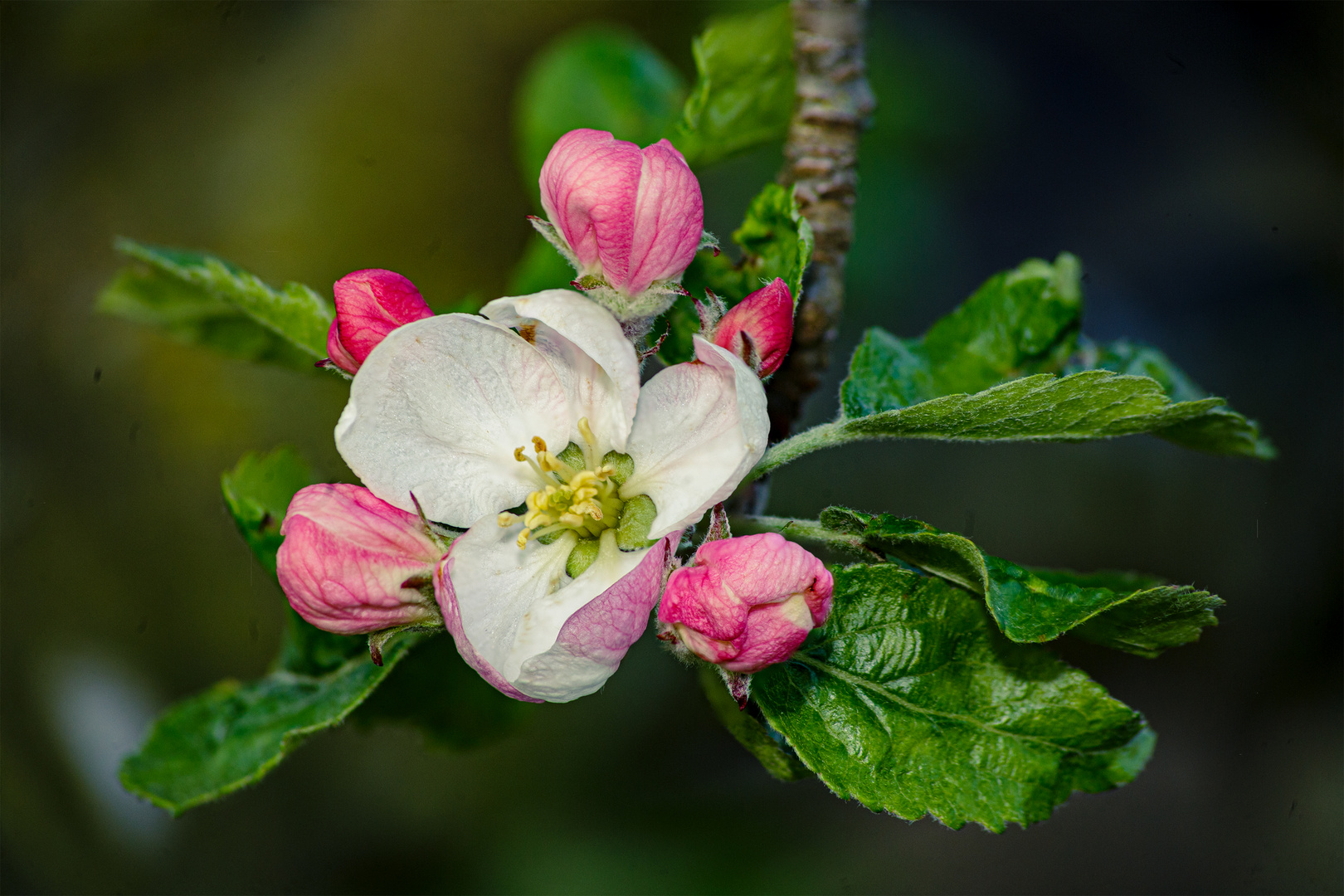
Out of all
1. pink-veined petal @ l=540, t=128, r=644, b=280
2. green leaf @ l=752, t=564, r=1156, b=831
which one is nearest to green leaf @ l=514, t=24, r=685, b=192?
pink-veined petal @ l=540, t=128, r=644, b=280

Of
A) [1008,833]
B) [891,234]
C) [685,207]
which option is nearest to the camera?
[685,207]

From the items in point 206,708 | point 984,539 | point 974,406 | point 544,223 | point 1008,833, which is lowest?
point 1008,833

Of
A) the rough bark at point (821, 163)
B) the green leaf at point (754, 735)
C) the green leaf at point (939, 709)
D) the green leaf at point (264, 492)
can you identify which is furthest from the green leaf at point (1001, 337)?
the green leaf at point (264, 492)

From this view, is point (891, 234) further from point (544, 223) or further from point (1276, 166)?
point (544, 223)

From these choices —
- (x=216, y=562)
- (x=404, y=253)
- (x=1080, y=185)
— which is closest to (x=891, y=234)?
(x=1080, y=185)

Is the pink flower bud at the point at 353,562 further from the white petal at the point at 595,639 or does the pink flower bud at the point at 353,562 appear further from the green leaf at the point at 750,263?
the green leaf at the point at 750,263

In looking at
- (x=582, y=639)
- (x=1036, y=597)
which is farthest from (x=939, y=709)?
(x=582, y=639)
